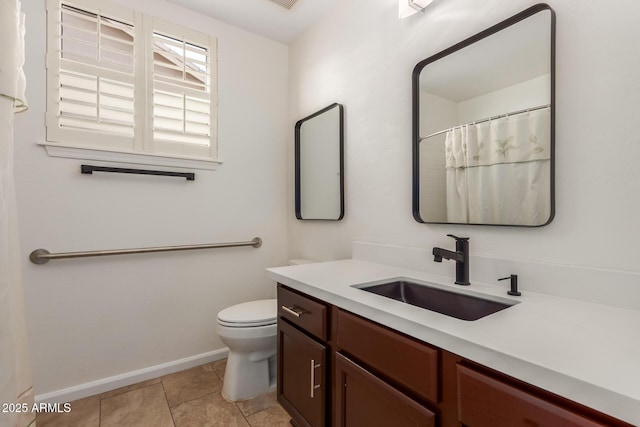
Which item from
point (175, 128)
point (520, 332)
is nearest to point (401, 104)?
point (520, 332)

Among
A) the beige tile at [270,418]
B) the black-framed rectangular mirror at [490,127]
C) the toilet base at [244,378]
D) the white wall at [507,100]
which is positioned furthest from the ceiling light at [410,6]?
the beige tile at [270,418]

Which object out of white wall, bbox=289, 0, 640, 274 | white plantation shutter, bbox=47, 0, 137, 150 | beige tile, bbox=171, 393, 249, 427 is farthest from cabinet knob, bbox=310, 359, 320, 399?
white plantation shutter, bbox=47, 0, 137, 150

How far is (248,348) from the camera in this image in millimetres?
1702

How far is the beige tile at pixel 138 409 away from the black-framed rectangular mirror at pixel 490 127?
1728 mm

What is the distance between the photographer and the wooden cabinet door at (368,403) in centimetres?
82

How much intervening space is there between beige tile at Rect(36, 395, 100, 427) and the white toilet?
666 millimetres

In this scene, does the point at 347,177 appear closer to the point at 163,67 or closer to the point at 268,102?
the point at 268,102

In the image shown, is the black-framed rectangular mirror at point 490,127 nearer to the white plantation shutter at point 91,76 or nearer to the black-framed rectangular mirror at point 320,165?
the black-framed rectangular mirror at point 320,165

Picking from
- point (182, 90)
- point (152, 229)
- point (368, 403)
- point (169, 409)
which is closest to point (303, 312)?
point (368, 403)

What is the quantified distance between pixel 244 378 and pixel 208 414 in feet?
0.80

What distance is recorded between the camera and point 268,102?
2.46 metres

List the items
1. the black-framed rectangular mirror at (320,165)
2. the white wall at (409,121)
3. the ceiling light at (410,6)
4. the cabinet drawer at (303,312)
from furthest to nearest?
the black-framed rectangular mirror at (320,165), the ceiling light at (410,6), the cabinet drawer at (303,312), the white wall at (409,121)

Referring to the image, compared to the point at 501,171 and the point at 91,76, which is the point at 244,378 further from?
the point at 91,76

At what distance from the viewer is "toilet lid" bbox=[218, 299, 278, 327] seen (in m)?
1.68
